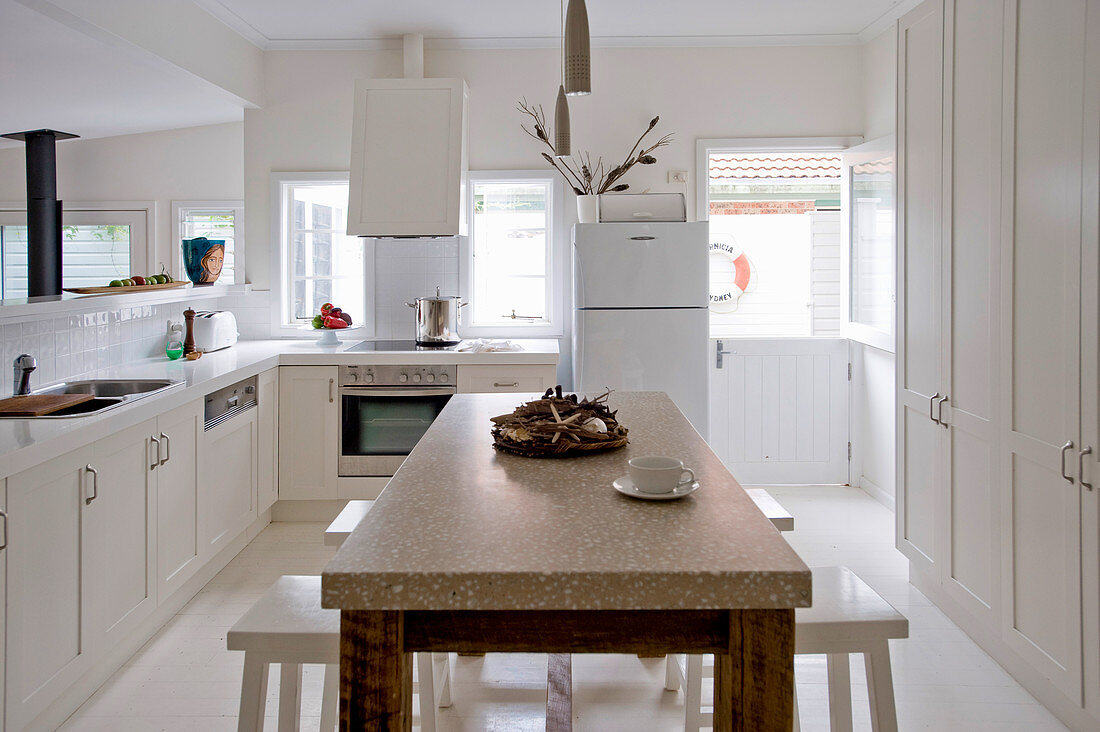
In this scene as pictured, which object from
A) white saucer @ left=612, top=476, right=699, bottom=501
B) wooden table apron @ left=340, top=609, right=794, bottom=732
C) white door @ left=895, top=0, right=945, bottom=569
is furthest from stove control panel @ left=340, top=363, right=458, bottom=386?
wooden table apron @ left=340, top=609, right=794, bottom=732

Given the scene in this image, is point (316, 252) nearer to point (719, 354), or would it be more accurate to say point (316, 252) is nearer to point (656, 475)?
point (719, 354)

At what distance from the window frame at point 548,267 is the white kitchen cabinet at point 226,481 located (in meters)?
1.56

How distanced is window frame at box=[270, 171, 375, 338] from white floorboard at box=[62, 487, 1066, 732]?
2.13m

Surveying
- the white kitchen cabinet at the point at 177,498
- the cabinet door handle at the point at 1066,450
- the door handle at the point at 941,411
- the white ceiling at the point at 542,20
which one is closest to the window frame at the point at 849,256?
the white ceiling at the point at 542,20

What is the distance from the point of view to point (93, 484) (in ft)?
8.62

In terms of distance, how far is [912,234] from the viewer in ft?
11.3

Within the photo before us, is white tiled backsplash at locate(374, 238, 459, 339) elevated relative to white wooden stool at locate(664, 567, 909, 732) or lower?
elevated

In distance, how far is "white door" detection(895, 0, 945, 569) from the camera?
10.5ft

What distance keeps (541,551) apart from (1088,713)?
1.84m

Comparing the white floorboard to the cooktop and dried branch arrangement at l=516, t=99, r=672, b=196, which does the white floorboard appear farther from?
dried branch arrangement at l=516, t=99, r=672, b=196

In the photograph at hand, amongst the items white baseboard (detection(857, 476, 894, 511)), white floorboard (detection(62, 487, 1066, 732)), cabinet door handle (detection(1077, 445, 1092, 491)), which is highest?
cabinet door handle (detection(1077, 445, 1092, 491))

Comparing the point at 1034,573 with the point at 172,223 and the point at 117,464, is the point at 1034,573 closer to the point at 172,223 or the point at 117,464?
the point at 117,464

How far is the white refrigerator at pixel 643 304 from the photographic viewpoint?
180 inches

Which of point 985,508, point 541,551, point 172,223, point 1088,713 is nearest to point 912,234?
point 985,508
